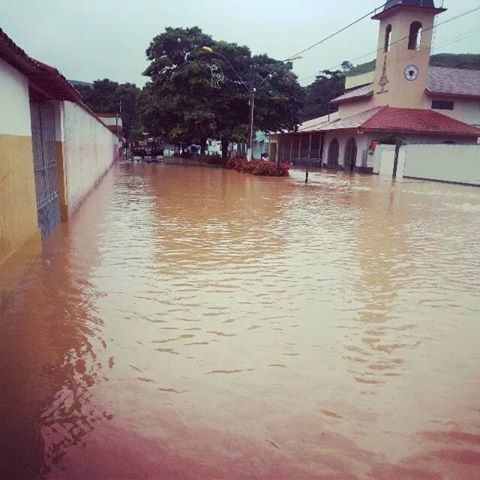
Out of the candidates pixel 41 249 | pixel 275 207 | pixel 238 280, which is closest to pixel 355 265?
pixel 238 280

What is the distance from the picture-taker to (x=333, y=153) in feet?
139

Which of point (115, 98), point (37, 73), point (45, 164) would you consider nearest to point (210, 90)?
point (45, 164)

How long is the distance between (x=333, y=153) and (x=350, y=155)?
3.75 meters

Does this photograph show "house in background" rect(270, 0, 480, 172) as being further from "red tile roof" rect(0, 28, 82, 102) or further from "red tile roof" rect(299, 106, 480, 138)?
"red tile roof" rect(0, 28, 82, 102)

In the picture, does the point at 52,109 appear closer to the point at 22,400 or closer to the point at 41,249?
the point at 41,249

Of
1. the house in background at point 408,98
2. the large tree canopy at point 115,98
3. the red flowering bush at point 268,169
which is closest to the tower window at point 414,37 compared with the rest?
the house in background at point 408,98

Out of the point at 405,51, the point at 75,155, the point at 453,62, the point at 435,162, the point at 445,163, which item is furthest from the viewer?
the point at 453,62

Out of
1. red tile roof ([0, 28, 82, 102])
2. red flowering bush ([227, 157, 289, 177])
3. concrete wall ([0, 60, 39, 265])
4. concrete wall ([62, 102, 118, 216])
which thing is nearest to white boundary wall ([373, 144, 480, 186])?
red flowering bush ([227, 157, 289, 177])

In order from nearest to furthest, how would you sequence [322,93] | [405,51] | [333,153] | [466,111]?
[405,51]
[466,111]
[333,153]
[322,93]

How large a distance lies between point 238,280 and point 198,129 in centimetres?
3180

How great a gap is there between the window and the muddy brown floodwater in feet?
107

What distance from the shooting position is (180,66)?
37.4 metres

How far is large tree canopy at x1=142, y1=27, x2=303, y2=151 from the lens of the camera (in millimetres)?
36219

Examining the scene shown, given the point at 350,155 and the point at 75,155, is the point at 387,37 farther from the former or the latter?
the point at 75,155
